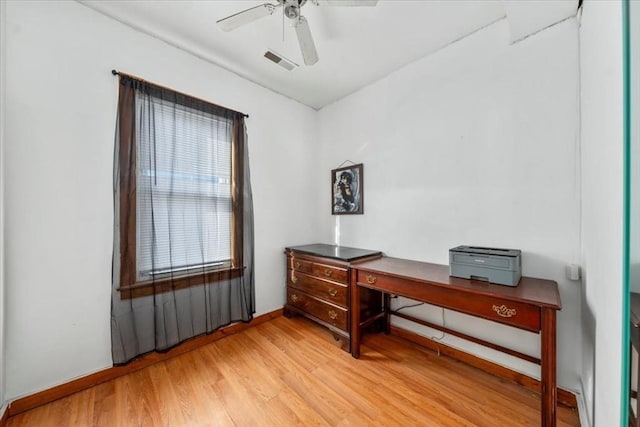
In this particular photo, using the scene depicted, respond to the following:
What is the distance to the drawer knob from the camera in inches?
50.8

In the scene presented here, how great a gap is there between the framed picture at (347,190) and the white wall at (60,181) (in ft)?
6.33

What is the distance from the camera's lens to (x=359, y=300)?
205 centimetres

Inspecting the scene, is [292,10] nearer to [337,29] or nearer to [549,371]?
[337,29]

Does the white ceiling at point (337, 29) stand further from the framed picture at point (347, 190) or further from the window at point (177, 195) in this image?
the framed picture at point (347, 190)

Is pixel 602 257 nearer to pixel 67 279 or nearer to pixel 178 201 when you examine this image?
pixel 178 201

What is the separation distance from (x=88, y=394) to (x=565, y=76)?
12.4 feet

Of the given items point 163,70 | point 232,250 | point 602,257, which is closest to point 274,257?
point 232,250

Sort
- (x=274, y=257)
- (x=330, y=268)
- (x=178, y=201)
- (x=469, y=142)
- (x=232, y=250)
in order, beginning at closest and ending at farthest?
(x=469, y=142) < (x=178, y=201) < (x=330, y=268) < (x=232, y=250) < (x=274, y=257)

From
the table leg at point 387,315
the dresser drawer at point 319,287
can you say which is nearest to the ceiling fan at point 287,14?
the dresser drawer at point 319,287

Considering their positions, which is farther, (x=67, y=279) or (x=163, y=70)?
(x=163, y=70)

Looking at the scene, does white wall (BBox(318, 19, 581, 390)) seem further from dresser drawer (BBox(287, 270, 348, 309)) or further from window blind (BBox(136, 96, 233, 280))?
window blind (BBox(136, 96, 233, 280))

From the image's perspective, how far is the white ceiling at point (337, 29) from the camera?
1.64 metres

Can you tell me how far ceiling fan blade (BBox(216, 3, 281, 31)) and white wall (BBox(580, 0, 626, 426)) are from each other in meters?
1.54

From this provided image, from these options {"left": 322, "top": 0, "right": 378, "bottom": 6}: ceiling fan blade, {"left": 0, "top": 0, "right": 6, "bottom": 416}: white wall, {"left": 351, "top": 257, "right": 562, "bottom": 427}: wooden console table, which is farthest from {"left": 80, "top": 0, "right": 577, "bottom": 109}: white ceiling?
{"left": 351, "top": 257, "right": 562, "bottom": 427}: wooden console table
